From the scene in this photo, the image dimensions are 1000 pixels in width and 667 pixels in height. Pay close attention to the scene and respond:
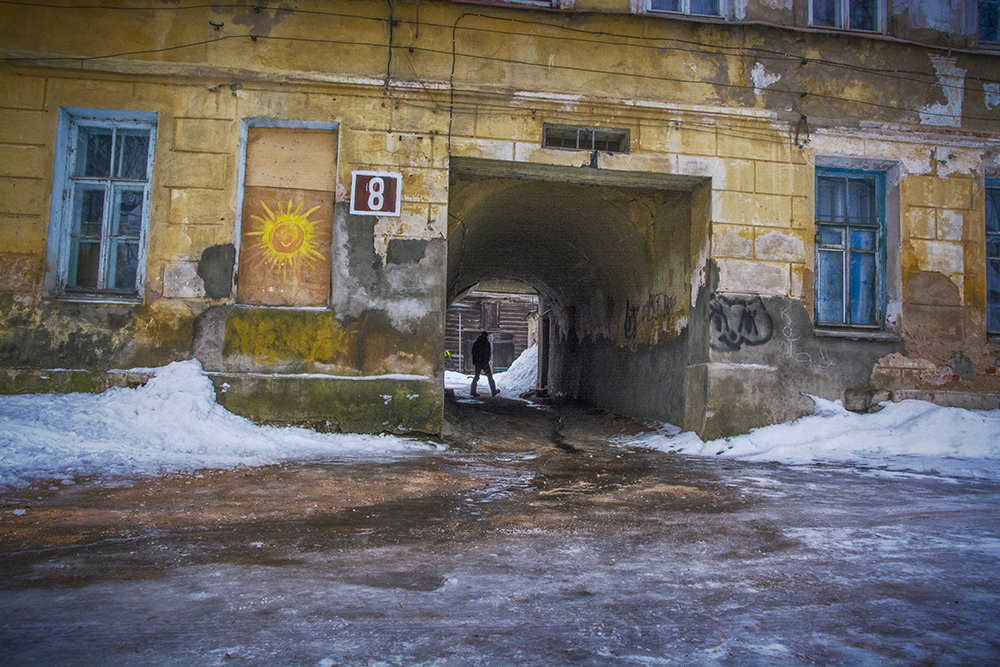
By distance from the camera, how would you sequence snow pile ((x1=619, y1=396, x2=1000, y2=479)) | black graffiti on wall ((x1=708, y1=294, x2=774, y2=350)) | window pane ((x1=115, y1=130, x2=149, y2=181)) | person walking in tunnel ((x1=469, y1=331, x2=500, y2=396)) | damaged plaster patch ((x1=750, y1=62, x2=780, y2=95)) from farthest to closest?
1. person walking in tunnel ((x1=469, y1=331, x2=500, y2=396))
2. damaged plaster patch ((x1=750, y1=62, x2=780, y2=95))
3. black graffiti on wall ((x1=708, y1=294, x2=774, y2=350))
4. window pane ((x1=115, y1=130, x2=149, y2=181))
5. snow pile ((x1=619, y1=396, x2=1000, y2=479))

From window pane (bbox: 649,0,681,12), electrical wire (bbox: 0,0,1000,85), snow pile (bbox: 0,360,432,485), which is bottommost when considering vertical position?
snow pile (bbox: 0,360,432,485)

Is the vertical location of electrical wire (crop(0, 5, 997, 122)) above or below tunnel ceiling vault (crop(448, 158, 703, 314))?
above

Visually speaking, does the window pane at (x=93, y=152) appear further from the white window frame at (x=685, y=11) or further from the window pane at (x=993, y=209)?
the window pane at (x=993, y=209)

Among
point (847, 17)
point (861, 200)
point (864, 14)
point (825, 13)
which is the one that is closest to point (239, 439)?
point (861, 200)

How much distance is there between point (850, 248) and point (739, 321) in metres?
1.99

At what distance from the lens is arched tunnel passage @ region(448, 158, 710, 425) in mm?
8523

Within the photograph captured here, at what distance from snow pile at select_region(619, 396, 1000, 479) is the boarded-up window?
15.1ft

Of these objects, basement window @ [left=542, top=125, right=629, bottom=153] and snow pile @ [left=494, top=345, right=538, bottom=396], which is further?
snow pile @ [left=494, top=345, right=538, bottom=396]

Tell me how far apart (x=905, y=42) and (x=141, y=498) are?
32.1ft

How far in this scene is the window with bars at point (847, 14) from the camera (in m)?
8.69

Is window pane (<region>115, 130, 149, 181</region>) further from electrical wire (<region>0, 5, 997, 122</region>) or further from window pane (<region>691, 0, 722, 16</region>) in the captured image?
window pane (<region>691, 0, 722, 16</region>)

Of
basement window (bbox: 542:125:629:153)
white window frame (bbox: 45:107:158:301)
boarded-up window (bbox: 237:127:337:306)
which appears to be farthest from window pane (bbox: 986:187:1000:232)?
white window frame (bbox: 45:107:158:301)

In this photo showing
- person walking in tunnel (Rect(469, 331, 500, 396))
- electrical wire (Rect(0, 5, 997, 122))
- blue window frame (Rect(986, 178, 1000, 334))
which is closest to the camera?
electrical wire (Rect(0, 5, 997, 122))

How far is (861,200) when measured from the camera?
885cm
